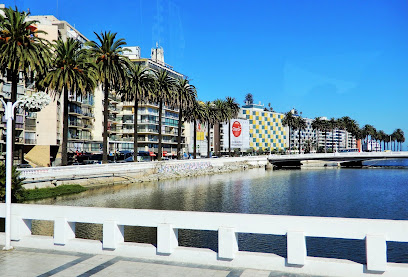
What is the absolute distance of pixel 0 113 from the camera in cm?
6531

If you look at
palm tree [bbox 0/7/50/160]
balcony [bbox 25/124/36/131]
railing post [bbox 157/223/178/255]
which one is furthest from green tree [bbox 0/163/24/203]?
balcony [bbox 25/124/36/131]

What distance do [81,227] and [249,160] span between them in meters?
98.8

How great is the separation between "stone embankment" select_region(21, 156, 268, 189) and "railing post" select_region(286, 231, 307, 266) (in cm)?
3811

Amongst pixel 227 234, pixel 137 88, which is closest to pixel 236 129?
pixel 137 88

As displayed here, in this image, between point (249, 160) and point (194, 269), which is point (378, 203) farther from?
point (249, 160)

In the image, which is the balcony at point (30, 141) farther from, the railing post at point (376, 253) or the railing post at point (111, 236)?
the railing post at point (376, 253)

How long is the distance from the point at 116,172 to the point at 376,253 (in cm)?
5259

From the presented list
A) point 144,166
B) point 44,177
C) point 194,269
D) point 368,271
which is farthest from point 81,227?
point 144,166

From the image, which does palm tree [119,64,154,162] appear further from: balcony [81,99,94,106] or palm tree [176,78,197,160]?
balcony [81,99,94,106]

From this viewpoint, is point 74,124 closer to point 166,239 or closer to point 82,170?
point 82,170

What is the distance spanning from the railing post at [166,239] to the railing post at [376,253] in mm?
5155

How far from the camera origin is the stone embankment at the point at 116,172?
43.9 meters

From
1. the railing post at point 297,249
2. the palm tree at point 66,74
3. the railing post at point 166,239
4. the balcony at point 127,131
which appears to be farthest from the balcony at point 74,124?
the railing post at point 297,249

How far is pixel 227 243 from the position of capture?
9.92m
